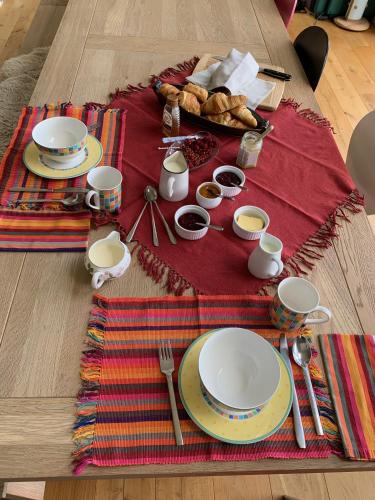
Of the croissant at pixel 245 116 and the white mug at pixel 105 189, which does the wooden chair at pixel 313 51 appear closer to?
the croissant at pixel 245 116

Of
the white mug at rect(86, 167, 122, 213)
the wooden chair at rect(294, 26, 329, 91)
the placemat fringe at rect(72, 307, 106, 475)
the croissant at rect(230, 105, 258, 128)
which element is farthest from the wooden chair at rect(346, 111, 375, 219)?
the placemat fringe at rect(72, 307, 106, 475)

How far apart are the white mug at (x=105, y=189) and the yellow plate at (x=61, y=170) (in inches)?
3.2

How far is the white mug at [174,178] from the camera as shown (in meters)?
1.01

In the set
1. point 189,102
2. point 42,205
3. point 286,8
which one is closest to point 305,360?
point 42,205

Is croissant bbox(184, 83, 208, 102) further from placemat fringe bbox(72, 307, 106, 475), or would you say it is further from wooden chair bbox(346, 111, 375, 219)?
placemat fringe bbox(72, 307, 106, 475)

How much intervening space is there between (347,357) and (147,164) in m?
0.70

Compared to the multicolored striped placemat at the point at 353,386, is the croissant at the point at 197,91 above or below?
above

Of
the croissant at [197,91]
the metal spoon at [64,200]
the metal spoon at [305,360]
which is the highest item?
the croissant at [197,91]

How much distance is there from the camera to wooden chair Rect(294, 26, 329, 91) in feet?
4.89

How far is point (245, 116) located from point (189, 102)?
0.17 meters

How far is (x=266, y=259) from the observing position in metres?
0.89

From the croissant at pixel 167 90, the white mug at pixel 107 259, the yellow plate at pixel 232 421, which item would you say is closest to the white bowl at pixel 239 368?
the yellow plate at pixel 232 421

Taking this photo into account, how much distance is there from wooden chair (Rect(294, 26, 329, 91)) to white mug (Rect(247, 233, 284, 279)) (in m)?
A: 0.85

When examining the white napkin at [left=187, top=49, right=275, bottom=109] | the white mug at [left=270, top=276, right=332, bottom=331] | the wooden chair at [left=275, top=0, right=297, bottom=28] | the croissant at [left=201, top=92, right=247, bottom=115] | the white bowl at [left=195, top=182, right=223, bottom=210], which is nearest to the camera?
the white mug at [left=270, top=276, right=332, bottom=331]
